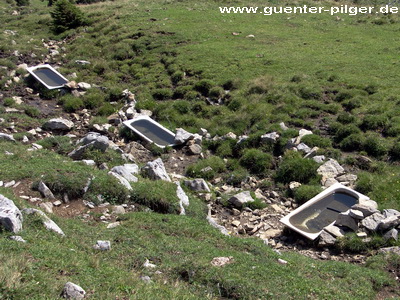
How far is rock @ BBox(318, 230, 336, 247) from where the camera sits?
11172 millimetres

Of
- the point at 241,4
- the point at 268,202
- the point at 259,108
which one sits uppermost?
the point at 241,4

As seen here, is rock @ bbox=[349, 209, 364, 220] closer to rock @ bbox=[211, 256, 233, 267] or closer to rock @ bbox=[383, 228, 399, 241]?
rock @ bbox=[383, 228, 399, 241]

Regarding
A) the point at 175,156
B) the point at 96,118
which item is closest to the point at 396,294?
the point at 175,156

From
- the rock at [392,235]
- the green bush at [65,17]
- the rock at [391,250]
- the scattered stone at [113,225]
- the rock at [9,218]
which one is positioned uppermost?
the green bush at [65,17]

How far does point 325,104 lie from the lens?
1927 cm

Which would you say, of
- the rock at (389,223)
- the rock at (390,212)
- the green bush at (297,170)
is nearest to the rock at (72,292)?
the rock at (389,223)

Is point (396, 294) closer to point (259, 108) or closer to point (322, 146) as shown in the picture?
point (322, 146)

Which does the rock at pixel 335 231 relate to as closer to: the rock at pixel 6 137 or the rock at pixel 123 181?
the rock at pixel 123 181

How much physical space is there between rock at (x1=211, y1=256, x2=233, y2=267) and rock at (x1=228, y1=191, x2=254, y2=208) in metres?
4.42

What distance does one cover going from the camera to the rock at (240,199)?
1345cm

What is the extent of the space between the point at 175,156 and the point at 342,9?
26.0 m

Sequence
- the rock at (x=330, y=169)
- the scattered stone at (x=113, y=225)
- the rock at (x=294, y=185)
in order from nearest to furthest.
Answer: the scattered stone at (x=113, y=225) → the rock at (x=294, y=185) → the rock at (x=330, y=169)

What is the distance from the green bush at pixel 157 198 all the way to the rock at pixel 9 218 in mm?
3871

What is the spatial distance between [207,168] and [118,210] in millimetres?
5281
